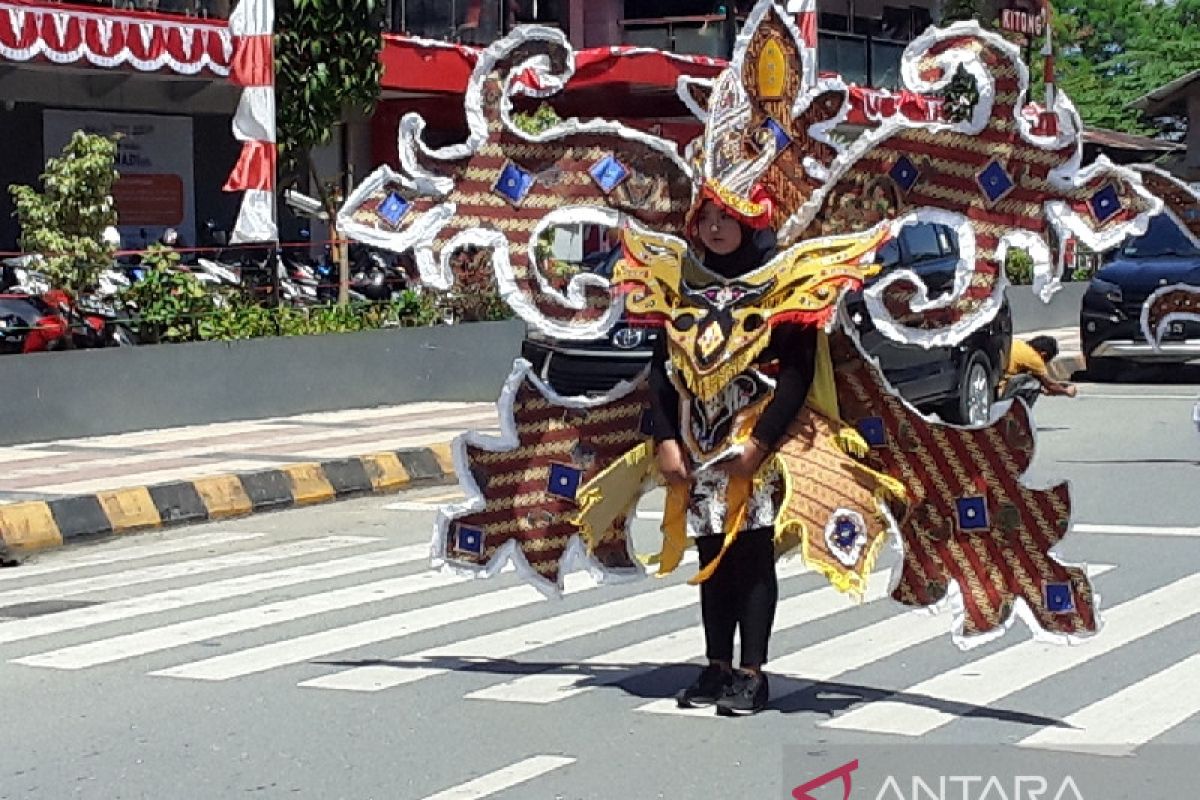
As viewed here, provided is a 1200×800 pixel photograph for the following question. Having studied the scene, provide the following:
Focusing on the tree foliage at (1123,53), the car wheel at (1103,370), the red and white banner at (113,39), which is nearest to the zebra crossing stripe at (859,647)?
the red and white banner at (113,39)

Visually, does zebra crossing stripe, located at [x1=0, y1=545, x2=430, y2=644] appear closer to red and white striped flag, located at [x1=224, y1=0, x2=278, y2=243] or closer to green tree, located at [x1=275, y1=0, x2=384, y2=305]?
red and white striped flag, located at [x1=224, y1=0, x2=278, y2=243]

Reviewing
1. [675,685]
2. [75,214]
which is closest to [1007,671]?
[675,685]

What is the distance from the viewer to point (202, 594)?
9648 millimetres

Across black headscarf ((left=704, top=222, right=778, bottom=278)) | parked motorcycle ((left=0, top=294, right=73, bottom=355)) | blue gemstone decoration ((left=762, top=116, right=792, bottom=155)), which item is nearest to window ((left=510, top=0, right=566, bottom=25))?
parked motorcycle ((left=0, top=294, right=73, bottom=355))

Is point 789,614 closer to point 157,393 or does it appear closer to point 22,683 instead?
point 22,683

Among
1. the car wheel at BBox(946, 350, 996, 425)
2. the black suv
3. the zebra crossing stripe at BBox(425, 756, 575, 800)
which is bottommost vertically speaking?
the zebra crossing stripe at BBox(425, 756, 575, 800)

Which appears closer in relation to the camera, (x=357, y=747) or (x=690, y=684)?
(x=357, y=747)

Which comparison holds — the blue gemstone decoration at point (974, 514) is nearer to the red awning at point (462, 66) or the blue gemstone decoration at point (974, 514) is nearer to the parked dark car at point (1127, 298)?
the parked dark car at point (1127, 298)

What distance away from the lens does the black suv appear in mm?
14102

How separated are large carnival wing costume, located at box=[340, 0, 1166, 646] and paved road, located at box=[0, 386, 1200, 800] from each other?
19.5 inches

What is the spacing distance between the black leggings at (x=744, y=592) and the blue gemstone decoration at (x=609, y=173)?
1.32 metres

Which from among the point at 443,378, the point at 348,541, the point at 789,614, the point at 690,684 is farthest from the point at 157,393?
the point at 690,684

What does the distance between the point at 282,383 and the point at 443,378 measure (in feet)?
6.54

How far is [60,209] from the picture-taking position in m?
15.8
